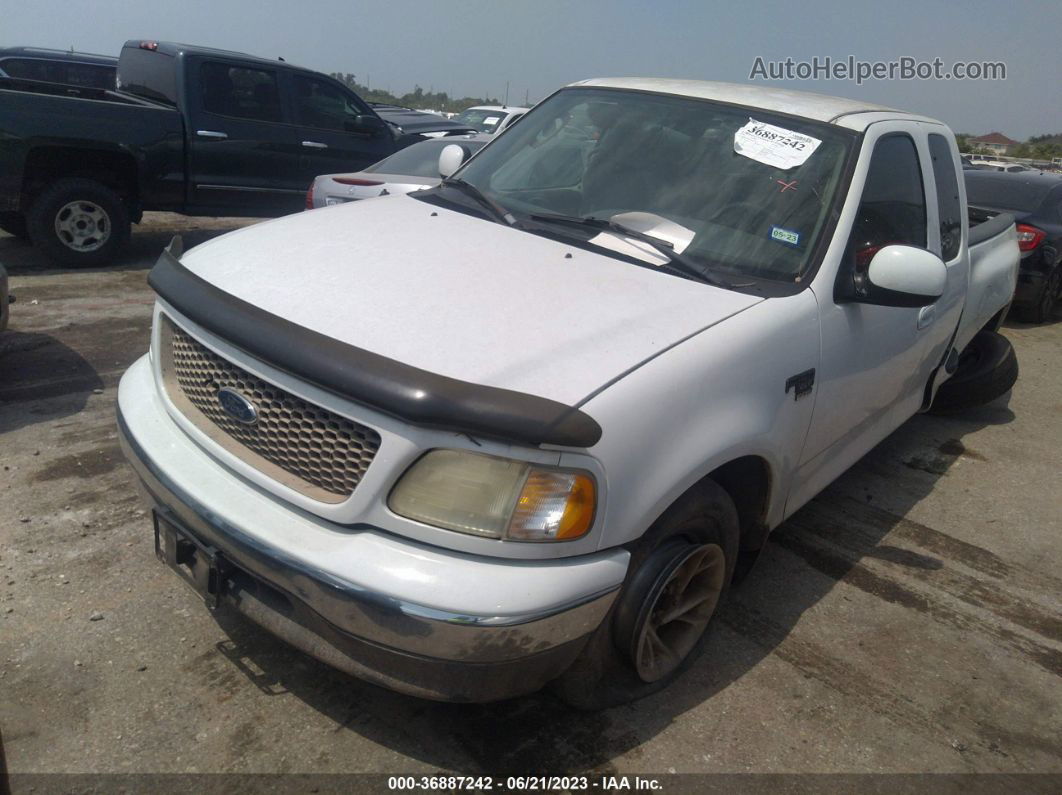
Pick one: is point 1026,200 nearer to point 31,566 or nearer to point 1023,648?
point 1023,648

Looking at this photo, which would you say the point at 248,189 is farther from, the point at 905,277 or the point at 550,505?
the point at 550,505

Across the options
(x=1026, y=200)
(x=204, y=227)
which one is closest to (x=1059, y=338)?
(x=1026, y=200)

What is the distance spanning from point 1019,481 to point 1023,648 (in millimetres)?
1852

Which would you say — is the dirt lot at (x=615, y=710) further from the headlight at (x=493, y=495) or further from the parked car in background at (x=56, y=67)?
the parked car in background at (x=56, y=67)

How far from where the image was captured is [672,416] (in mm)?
2285

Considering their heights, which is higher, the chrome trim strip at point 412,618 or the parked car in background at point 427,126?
the chrome trim strip at point 412,618

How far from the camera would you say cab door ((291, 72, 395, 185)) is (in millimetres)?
9375

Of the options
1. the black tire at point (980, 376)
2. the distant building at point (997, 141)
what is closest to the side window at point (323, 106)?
the black tire at point (980, 376)

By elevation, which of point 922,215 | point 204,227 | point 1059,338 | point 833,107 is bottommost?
point 204,227

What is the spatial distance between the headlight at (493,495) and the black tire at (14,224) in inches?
298

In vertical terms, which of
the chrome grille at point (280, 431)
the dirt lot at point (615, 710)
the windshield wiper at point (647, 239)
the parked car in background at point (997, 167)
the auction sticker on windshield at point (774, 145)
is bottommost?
the dirt lot at point (615, 710)

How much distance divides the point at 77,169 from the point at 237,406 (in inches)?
257

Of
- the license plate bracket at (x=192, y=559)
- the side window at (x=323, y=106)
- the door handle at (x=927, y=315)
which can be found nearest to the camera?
the license plate bracket at (x=192, y=559)

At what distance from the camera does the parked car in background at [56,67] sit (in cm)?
1202
